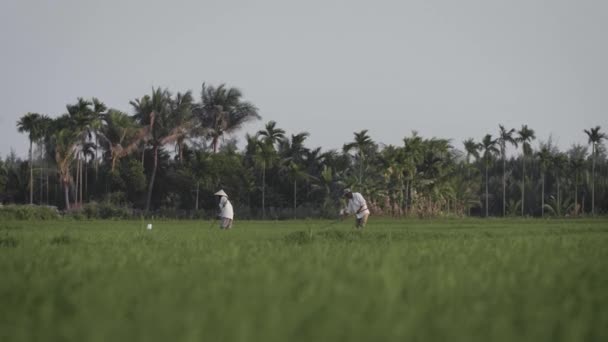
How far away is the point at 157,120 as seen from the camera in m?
58.8

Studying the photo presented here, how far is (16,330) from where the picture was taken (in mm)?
3500

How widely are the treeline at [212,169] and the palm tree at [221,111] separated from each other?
9 centimetres

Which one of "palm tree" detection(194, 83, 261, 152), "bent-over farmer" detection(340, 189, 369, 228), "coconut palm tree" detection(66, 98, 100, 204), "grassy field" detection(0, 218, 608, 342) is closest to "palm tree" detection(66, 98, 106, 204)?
"coconut palm tree" detection(66, 98, 100, 204)

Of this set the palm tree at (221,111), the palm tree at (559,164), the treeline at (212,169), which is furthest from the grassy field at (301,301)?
the palm tree at (559,164)

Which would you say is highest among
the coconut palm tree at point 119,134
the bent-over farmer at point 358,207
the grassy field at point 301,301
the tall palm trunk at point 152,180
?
the coconut palm tree at point 119,134

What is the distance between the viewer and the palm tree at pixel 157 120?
58.5m

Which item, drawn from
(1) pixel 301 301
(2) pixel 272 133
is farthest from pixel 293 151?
(1) pixel 301 301

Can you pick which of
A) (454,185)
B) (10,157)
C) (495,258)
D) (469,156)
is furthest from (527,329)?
(10,157)

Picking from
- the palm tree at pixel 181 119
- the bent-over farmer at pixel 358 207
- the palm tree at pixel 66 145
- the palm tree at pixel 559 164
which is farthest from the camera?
the palm tree at pixel 559 164

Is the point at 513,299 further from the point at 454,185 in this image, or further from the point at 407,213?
the point at 454,185

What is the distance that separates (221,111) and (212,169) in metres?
11.4

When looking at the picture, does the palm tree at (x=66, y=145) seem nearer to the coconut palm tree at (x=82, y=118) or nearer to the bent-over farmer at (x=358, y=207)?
the coconut palm tree at (x=82, y=118)

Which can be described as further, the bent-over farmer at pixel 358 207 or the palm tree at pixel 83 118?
the palm tree at pixel 83 118

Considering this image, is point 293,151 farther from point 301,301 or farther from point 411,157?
point 301,301
